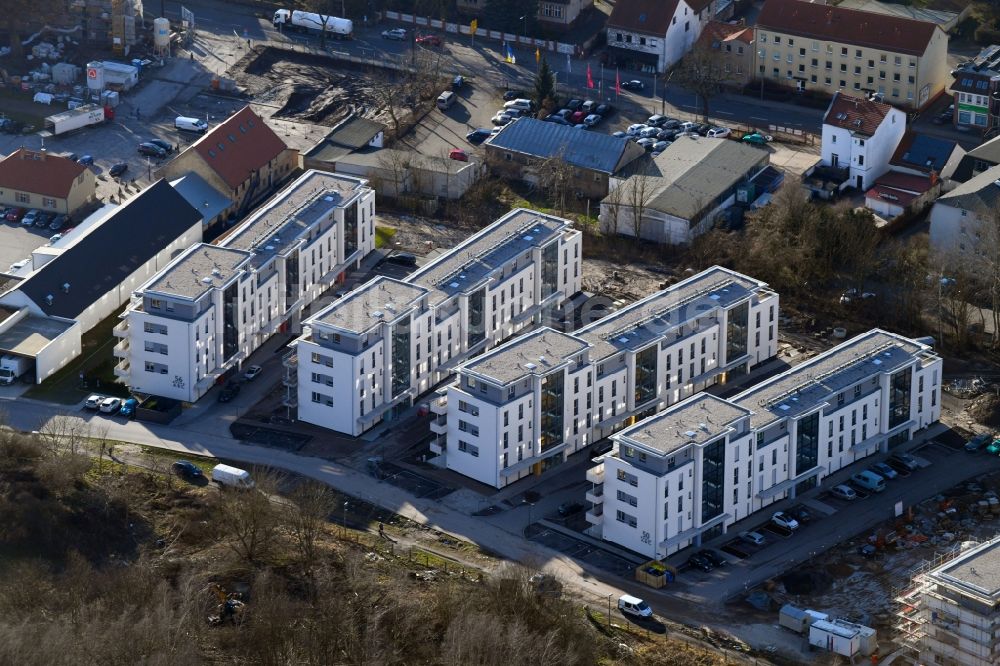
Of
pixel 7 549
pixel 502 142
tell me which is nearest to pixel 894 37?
pixel 502 142

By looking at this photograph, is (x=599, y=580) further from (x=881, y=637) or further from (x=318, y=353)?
(x=318, y=353)

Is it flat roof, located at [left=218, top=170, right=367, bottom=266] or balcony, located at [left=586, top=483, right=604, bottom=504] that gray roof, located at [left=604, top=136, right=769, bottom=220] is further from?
balcony, located at [left=586, top=483, right=604, bottom=504]

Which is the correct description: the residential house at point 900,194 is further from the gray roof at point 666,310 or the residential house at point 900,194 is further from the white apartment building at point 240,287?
the white apartment building at point 240,287

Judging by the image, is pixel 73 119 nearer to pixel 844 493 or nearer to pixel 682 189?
pixel 682 189

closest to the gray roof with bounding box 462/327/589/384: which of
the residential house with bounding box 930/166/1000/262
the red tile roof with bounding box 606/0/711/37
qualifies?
the residential house with bounding box 930/166/1000/262

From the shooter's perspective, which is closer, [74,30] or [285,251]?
[285,251]

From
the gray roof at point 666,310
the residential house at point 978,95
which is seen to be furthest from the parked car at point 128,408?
the residential house at point 978,95
